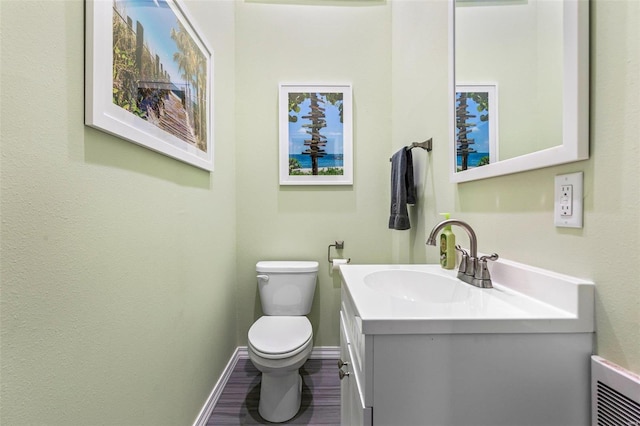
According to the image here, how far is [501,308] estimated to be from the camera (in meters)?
0.65

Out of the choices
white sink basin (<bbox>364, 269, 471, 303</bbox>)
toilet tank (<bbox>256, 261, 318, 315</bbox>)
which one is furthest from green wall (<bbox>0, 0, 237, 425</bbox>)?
white sink basin (<bbox>364, 269, 471, 303</bbox>)

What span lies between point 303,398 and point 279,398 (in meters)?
0.22

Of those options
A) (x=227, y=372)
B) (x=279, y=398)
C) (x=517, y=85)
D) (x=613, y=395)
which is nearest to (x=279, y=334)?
(x=279, y=398)

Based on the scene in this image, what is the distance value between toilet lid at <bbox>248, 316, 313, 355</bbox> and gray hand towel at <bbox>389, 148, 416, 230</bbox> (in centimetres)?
78

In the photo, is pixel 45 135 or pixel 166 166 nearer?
pixel 45 135

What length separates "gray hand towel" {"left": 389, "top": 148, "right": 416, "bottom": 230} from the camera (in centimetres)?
152

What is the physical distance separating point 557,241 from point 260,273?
1.54 m

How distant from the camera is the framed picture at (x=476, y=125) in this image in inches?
36.4

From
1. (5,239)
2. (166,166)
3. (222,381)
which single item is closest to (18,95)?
(5,239)

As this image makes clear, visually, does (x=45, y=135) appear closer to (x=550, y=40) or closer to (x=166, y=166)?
(x=166, y=166)

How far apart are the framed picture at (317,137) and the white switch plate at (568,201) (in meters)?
1.33

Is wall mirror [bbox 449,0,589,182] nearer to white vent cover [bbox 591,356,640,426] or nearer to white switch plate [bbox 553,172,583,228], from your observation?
white switch plate [bbox 553,172,583,228]

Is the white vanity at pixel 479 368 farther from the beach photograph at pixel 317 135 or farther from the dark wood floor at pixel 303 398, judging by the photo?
the beach photograph at pixel 317 135

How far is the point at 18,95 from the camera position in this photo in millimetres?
516
